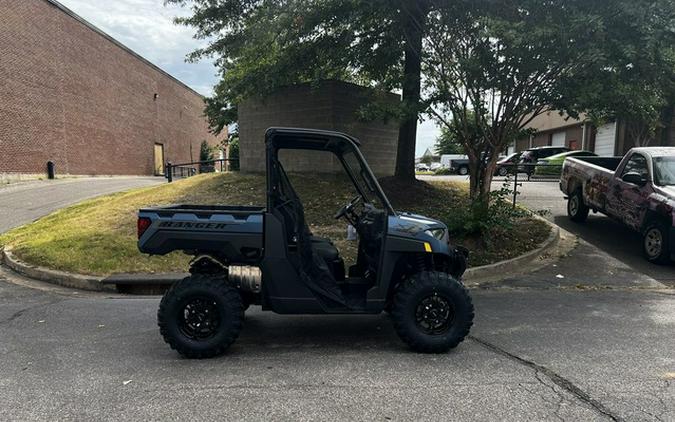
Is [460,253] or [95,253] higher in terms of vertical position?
[460,253]

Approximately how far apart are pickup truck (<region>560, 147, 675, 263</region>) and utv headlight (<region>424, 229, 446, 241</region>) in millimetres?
5199

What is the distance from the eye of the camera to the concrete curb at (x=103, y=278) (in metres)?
7.12

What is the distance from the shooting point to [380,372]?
3951mm

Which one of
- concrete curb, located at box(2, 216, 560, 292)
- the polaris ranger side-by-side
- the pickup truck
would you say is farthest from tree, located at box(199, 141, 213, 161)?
the polaris ranger side-by-side

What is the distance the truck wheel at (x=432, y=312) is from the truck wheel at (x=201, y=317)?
4.83 feet

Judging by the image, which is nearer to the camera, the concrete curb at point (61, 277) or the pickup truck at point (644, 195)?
the concrete curb at point (61, 277)

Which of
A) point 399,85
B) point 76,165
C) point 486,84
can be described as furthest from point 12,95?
point 486,84

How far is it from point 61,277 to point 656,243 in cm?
983

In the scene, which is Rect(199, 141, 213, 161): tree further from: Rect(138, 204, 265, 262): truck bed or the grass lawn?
Rect(138, 204, 265, 262): truck bed

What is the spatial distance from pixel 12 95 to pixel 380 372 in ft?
78.5

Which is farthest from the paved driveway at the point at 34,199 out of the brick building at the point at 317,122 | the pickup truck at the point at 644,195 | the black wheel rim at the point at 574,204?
the black wheel rim at the point at 574,204

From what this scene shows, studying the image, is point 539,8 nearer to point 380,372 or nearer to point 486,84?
point 486,84

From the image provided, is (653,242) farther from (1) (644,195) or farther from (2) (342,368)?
(2) (342,368)

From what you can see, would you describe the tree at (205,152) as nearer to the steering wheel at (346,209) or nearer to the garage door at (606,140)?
the garage door at (606,140)
